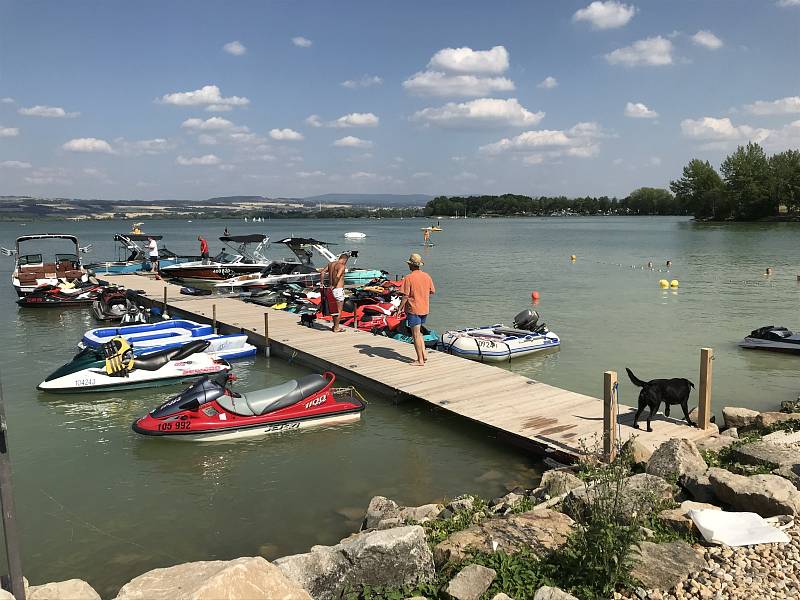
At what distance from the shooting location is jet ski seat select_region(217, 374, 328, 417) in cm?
995

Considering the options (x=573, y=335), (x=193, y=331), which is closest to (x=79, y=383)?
(x=193, y=331)

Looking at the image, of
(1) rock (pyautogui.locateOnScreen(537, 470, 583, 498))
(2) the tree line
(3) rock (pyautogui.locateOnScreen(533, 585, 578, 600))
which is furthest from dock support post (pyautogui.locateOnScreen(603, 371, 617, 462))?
(2) the tree line

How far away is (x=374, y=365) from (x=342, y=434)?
8.58 feet

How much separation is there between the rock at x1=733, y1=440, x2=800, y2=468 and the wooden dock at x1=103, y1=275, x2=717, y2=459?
4.16 feet

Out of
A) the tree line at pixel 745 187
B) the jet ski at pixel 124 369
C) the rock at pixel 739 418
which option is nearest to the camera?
the rock at pixel 739 418

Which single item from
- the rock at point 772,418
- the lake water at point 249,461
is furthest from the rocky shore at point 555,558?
the rock at point 772,418

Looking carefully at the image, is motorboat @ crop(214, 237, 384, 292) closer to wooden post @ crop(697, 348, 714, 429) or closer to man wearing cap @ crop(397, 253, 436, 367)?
man wearing cap @ crop(397, 253, 436, 367)

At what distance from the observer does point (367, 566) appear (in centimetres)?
517

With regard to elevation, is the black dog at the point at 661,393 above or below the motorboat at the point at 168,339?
above

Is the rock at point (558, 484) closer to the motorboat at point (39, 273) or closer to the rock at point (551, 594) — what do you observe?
the rock at point (551, 594)

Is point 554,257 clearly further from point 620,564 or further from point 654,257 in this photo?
point 620,564

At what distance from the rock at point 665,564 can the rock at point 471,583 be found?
1075mm

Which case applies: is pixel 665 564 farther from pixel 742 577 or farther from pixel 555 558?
pixel 555 558

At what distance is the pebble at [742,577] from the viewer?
4.53m
